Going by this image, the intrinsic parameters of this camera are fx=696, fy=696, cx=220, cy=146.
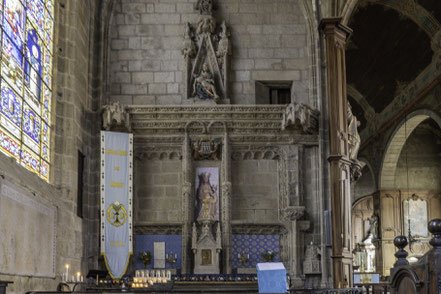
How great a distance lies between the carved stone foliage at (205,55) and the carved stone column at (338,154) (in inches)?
102

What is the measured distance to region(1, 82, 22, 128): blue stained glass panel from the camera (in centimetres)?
1119

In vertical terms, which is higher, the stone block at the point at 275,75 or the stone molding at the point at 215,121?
the stone block at the point at 275,75

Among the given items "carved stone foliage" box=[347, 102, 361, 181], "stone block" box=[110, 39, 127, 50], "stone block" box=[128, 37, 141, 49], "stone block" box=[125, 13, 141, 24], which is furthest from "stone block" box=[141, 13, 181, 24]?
"carved stone foliage" box=[347, 102, 361, 181]

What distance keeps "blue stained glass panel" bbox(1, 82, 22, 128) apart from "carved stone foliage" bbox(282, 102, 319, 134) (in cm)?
686

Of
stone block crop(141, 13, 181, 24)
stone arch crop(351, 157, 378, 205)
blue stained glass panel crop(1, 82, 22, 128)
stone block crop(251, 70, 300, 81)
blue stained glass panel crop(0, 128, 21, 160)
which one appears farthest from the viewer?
stone arch crop(351, 157, 378, 205)

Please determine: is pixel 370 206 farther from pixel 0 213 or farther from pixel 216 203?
pixel 0 213

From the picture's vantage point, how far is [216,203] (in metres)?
17.1

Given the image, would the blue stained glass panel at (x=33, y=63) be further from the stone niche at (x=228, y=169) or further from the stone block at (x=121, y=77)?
the stone block at (x=121, y=77)

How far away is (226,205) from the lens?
661 inches

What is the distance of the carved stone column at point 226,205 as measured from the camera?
1652 cm

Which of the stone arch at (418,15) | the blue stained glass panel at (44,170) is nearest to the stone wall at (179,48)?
the blue stained glass panel at (44,170)

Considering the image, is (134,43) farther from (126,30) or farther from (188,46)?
(188,46)

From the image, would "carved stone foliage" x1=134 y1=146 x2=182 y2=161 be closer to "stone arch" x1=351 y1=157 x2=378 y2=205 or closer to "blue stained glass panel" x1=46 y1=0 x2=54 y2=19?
"blue stained glass panel" x1=46 y1=0 x2=54 y2=19

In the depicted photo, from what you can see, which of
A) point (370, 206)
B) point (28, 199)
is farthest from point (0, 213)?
point (370, 206)
